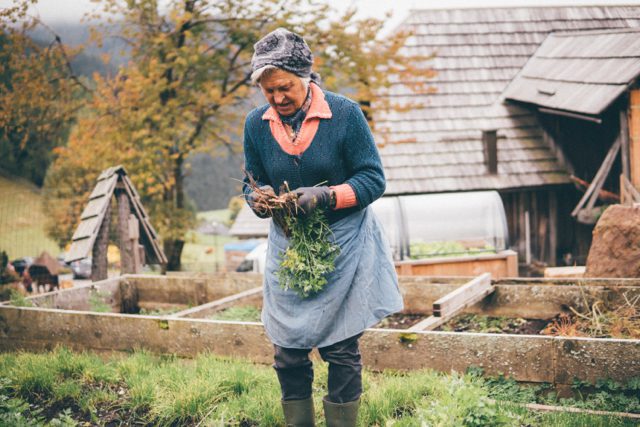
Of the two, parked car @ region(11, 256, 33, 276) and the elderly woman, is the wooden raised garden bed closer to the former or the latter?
the elderly woman

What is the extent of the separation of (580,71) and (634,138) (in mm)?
1805

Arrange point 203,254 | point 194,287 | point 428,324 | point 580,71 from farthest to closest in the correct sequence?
point 203,254, point 580,71, point 194,287, point 428,324

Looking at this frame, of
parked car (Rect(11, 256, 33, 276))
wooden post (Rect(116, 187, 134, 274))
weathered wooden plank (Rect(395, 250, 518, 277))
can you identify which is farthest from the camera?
parked car (Rect(11, 256, 33, 276))

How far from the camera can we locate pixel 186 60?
13.1 m

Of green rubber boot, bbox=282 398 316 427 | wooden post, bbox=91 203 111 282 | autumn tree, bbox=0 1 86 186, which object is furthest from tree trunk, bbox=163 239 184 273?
green rubber boot, bbox=282 398 316 427

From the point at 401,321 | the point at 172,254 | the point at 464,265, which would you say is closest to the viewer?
the point at 401,321

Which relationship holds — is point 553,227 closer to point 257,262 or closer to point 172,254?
point 257,262

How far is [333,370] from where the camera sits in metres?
2.96

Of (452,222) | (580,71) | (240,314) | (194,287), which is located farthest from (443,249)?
(580,71)

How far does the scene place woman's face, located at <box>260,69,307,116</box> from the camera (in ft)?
9.21

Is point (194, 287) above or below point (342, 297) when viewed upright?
below

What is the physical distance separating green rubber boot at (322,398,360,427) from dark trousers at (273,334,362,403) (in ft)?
0.07

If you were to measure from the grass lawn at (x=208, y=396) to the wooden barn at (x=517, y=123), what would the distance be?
8060mm

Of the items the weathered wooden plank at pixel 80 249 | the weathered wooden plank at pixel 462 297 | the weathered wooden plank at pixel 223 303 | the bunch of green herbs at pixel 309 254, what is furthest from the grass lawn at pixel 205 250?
the bunch of green herbs at pixel 309 254
